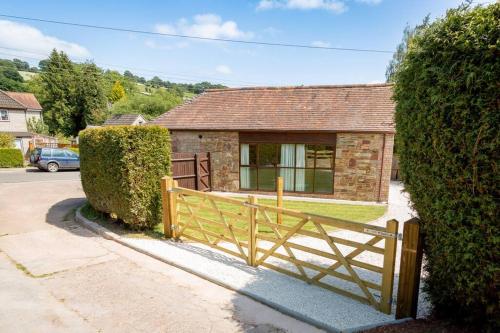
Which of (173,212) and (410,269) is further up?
(410,269)

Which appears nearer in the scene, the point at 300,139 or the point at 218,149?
the point at 300,139

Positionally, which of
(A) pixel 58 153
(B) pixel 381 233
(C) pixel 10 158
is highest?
(B) pixel 381 233

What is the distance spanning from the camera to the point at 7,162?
820 inches

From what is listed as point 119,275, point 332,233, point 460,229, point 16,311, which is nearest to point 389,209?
point 332,233

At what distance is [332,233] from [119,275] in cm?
536

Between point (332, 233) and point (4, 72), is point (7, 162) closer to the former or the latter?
point (332, 233)

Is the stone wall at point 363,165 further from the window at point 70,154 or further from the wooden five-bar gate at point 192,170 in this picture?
the window at point 70,154

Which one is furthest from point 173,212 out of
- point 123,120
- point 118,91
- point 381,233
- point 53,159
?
point 118,91

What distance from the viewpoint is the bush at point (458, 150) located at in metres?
2.46

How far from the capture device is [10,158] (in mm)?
20906

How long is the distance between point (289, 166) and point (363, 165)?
3.15 meters

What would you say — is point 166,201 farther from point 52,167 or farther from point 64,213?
point 52,167

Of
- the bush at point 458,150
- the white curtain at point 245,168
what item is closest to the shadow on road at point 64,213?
the white curtain at point 245,168

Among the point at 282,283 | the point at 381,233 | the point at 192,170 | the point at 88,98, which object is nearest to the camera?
the point at 381,233
